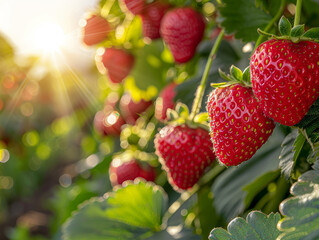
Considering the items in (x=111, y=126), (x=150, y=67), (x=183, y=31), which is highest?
(x=183, y=31)

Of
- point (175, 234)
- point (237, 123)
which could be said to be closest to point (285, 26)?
point (237, 123)

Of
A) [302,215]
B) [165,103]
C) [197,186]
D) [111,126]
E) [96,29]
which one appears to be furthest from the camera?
[111,126]

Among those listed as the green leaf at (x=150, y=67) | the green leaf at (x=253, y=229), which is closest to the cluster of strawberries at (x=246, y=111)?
the green leaf at (x=253, y=229)

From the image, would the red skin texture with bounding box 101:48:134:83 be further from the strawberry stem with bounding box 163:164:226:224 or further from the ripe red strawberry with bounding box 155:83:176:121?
the strawberry stem with bounding box 163:164:226:224

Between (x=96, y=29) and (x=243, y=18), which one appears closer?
(x=243, y=18)

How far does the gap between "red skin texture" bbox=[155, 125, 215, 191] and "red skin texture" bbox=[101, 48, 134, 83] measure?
1.46 ft

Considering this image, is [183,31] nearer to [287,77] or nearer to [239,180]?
[239,180]

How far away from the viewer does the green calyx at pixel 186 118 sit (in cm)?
72

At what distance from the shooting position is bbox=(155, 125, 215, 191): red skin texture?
28.1 inches

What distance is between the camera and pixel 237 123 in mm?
555

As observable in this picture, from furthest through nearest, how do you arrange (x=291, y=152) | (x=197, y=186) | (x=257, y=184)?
(x=197, y=186) → (x=257, y=184) → (x=291, y=152)

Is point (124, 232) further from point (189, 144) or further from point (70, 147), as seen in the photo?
point (70, 147)

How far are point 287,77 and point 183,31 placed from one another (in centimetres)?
42

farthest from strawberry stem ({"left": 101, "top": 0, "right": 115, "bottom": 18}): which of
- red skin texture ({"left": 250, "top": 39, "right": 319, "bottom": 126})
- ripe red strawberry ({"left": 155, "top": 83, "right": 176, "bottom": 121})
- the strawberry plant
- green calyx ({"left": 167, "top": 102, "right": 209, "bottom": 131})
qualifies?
red skin texture ({"left": 250, "top": 39, "right": 319, "bottom": 126})
